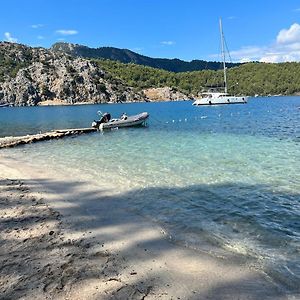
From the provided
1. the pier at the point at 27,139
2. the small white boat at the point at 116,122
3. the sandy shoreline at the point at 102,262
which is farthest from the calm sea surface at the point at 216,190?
the small white boat at the point at 116,122

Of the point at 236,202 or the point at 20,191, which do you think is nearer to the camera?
the point at 236,202

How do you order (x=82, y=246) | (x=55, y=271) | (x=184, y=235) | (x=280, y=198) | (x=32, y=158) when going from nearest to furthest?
(x=55, y=271), (x=82, y=246), (x=184, y=235), (x=280, y=198), (x=32, y=158)

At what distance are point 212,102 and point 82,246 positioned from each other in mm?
100022

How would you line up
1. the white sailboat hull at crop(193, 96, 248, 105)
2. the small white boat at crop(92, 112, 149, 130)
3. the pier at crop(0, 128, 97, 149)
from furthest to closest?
the white sailboat hull at crop(193, 96, 248, 105) → the small white boat at crop(92, 112, 149, 130) → the pier at crop(0, 128, 97, 149)

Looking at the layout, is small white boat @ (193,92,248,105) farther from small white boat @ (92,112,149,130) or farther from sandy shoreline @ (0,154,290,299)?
sandy shoreline @ (0,154,290,299)

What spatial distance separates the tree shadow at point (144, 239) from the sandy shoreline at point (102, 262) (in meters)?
0.02

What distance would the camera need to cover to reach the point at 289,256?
7469 mm

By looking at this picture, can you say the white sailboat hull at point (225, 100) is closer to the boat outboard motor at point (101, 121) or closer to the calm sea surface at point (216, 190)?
the boat outboard motor at point (101, 121)

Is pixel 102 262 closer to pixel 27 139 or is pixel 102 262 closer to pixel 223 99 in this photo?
pixel 27 139

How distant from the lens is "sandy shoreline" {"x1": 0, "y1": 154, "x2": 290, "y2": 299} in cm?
594

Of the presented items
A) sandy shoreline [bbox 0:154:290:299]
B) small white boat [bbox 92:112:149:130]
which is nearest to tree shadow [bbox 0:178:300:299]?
sandy shoreline [bbox 0:154:290:299]

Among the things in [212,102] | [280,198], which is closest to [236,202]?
[280,198]

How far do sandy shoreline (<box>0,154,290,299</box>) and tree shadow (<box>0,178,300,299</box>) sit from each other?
0.06 ft

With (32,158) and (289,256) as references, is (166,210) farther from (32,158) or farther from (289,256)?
(32,158)
